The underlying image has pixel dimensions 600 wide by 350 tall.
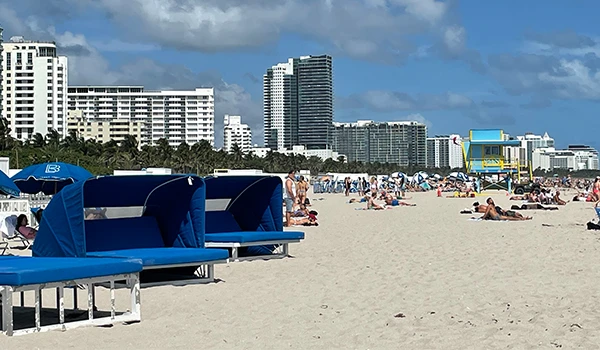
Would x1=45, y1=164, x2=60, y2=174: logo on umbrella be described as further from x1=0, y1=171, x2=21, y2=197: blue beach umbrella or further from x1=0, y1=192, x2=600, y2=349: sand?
x1=0, y1=192, x2=600, y2=349: sand

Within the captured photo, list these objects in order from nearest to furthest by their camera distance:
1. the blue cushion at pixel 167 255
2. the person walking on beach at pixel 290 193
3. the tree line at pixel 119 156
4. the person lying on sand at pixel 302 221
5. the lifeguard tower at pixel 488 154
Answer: the blue cushion at pixel 167 255 → the person walking on beach at pixel 290 193 → the person lying on sand at pixel 302 221 → the lifeguard tower at pixel 488 154 → the tree line at pixel 119 156

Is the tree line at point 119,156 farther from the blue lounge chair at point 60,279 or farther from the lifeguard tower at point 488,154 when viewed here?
the blue lounge chair at point 60,279

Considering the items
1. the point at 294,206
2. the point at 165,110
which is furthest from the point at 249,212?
the point at 165,110

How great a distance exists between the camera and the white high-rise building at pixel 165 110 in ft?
632

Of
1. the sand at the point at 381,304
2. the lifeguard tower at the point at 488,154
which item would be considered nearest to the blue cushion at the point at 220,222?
the sand at the point at 381,304

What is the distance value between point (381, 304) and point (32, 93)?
513ft

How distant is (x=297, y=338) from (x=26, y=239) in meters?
10.1

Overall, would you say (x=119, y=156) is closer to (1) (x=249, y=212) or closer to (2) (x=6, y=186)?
(2) (x=6, y=186)

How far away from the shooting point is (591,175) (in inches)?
7013

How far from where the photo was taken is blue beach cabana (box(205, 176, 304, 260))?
14047 mm

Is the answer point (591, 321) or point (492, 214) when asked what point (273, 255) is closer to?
point (591, 321)

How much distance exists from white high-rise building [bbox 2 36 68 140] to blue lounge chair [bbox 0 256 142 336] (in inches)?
6003

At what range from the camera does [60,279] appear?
24.4 feet

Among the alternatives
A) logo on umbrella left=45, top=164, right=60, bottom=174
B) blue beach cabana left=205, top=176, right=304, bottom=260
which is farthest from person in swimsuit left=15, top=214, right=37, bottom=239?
blue beach cabana left=205, top=176, right=304, bottom=260
